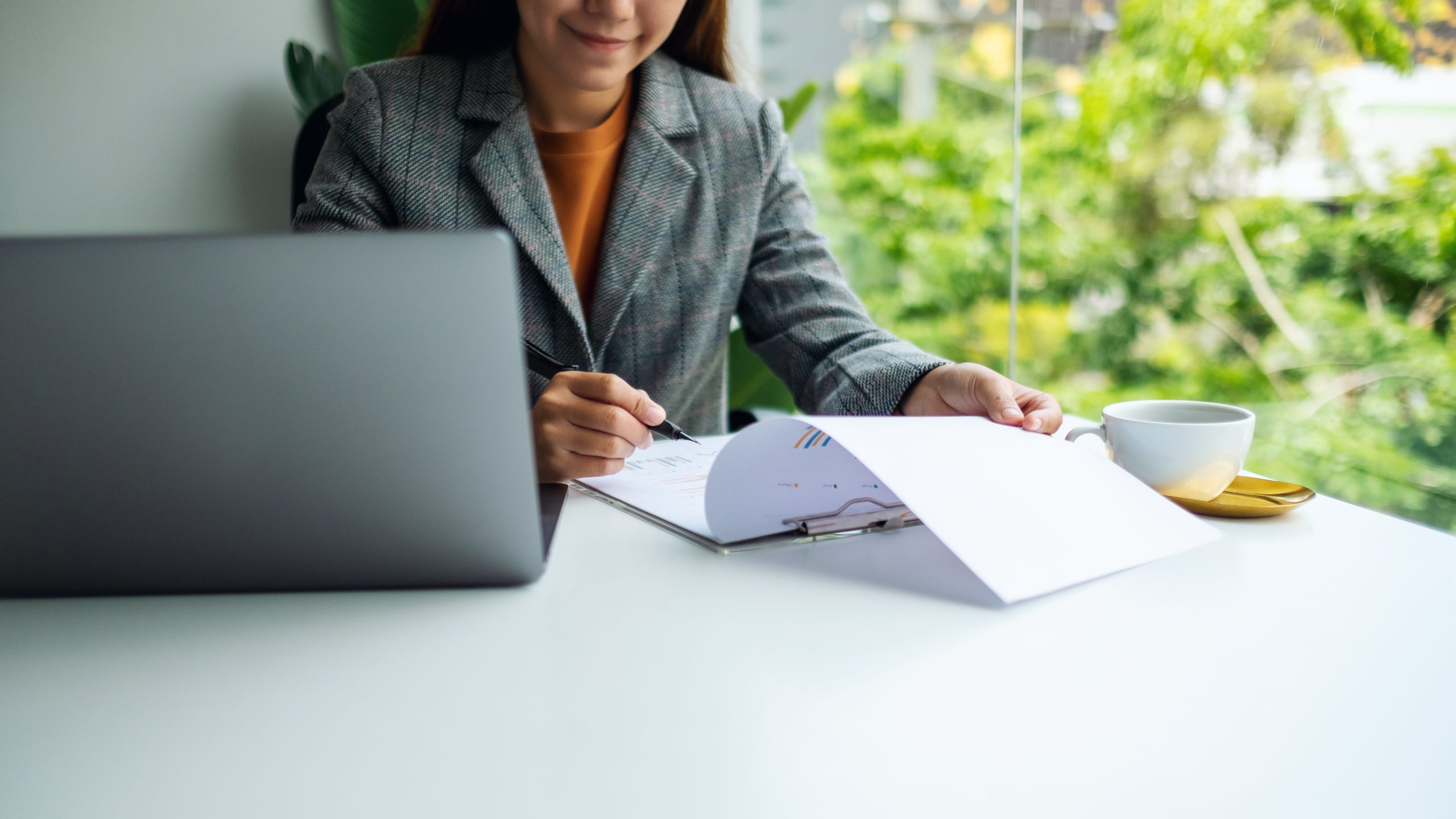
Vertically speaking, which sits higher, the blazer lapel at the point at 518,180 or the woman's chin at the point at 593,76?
the woman's chin at the point at 593,76

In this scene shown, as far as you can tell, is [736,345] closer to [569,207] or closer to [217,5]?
[569,207]

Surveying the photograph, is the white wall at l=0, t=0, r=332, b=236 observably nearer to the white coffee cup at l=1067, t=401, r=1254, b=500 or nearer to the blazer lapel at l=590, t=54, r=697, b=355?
the blazer lapel at l=590, t=54, r=697, b=355

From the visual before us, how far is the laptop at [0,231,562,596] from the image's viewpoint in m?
0.48

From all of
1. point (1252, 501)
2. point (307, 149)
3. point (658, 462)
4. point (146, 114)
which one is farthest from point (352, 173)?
point (1252, 501)

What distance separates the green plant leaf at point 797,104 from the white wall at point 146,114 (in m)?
0.95

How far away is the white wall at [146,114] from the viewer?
1.38 metres

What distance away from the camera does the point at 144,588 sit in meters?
0.56

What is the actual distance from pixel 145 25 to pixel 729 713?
1.61 m

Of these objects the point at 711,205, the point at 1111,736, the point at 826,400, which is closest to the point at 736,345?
the point at 711,205

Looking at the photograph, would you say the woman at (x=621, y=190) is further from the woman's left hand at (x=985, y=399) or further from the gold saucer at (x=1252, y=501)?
the gold saucer at (x=1252, y=501)

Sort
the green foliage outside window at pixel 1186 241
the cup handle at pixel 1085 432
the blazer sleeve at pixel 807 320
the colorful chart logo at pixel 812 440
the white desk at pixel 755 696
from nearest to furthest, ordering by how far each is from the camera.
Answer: the white desk at pixel 755 696
the colorful chart logo at pixel 812 440
the cup handle at pixel 1085 432
the blazer sleeve at pixel 807 320
the green foliage outside window at pixel 1186 241

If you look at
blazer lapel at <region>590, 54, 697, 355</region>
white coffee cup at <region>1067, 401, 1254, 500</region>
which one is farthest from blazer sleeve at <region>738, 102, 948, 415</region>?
white coffee cup at <region>1067, 401, 1254, 500</region>

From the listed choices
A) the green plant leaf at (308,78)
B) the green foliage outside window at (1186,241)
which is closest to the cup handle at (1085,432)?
the green plant leaf at (308,78)

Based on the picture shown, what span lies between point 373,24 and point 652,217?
0.94 metres
